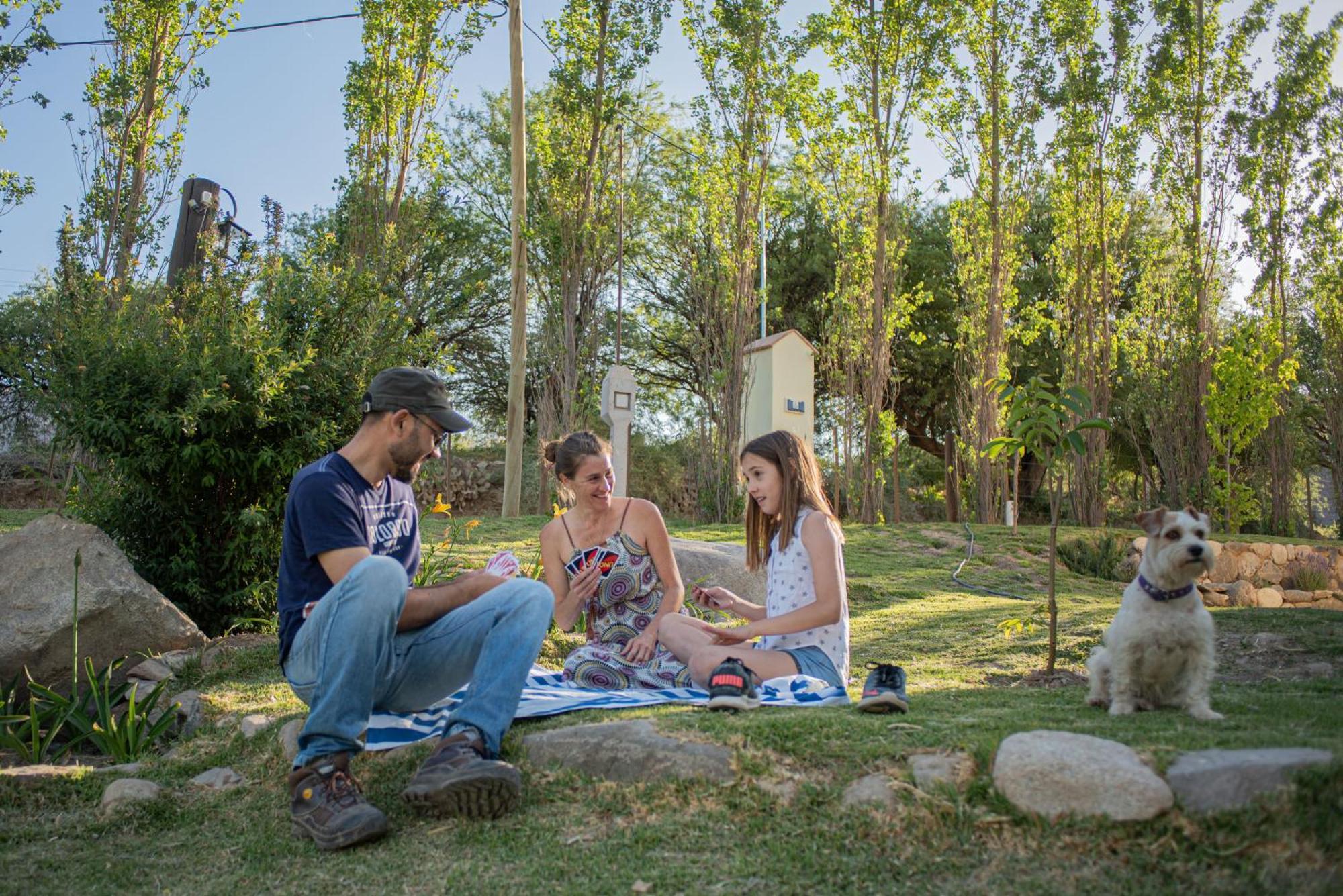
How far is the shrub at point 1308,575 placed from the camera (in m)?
12.2

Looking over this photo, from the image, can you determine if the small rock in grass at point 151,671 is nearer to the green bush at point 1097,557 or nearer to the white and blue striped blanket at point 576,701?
the white and blue striped blanket at point 576,701

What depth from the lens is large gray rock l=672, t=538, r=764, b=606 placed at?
7.72m

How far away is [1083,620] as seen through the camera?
23.0 ft

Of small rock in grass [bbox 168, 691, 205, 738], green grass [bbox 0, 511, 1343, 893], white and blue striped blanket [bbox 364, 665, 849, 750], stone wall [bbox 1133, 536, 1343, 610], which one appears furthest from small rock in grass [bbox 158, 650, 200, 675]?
stone wall [bbox 1133, 536, 1343, 610]

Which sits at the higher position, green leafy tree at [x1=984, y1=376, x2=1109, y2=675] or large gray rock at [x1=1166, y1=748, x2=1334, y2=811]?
green leafy tree at [x1=984, y1=376, x2=1109, y2=675]

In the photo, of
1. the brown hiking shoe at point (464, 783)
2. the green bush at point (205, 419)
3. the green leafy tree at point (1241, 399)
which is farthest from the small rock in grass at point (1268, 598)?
the brown hiking shoe at point (464, 783)

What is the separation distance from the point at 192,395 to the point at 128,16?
9.28 m

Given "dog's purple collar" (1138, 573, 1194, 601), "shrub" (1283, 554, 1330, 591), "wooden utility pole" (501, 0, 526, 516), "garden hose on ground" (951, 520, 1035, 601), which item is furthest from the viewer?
"wooden utility pole" (501, 0, 526, 516)

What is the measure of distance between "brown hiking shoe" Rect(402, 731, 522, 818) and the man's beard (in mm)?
982

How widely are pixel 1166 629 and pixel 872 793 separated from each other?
1.28 m

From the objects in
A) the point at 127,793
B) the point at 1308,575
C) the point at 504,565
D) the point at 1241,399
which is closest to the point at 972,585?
the point at 1308,575

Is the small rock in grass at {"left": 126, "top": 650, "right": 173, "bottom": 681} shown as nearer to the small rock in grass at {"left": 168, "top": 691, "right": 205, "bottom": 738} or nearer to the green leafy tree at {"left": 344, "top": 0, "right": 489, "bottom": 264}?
the small rock in grass at {"left": 168, "top": 691, "right": 205, "bottom": 738}

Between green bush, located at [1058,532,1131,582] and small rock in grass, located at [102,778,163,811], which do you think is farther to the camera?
green bush, located at [1058,532,1131,582]

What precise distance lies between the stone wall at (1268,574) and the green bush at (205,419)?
8975 mm
